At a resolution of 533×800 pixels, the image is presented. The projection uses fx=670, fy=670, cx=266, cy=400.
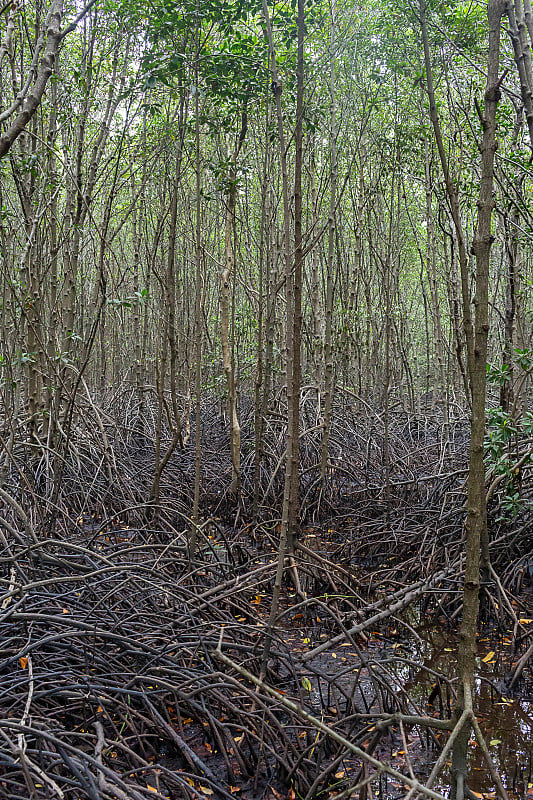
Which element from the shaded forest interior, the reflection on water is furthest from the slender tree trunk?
the reflection on water

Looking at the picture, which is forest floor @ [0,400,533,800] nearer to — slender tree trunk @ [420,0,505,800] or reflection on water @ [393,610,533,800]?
reflection on water @ [393,610,533,800]

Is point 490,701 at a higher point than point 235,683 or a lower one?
lower

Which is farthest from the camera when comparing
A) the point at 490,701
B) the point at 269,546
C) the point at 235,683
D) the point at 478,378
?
the point at 269,546

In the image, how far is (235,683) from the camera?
7.09 feet

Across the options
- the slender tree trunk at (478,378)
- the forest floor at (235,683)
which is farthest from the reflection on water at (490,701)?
the slender tree trunk at (478,378)

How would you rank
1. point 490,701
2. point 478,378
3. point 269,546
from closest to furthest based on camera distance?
point 478,378
point 490,701
point 269,546

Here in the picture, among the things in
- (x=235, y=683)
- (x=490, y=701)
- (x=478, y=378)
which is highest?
(x=478, y=378)

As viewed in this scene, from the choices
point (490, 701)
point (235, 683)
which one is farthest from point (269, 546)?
point (235, 683)

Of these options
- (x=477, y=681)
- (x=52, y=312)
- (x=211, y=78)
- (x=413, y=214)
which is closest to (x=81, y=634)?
(x=477, y=681)

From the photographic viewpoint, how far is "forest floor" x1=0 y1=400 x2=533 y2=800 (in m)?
1.86

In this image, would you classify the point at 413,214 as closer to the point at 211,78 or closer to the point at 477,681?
the point at 211,78

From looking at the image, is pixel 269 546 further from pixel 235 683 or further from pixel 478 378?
pixel 478 378

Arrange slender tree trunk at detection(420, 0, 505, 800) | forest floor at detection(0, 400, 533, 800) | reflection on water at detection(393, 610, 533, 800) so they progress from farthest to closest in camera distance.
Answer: reflection on water at detection(393, 610, 533, 800) < forest floor at detection(0, 400, 533, 800) < slender tree trunk at detection(420, 0, 505, 800)

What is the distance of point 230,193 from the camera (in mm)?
5578
